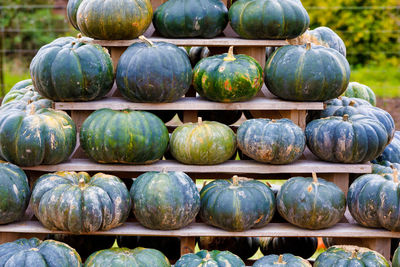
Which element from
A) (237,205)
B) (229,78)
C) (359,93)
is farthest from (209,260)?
(359,93)

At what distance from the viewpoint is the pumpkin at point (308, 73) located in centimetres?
418

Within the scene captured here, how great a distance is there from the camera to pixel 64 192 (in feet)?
12.2

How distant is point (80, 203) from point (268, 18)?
1839 mm

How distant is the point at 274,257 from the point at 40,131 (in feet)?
5.64

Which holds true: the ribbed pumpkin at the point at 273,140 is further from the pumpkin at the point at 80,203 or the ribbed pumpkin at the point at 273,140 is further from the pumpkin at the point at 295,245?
the pumpkin at the point at 80,203

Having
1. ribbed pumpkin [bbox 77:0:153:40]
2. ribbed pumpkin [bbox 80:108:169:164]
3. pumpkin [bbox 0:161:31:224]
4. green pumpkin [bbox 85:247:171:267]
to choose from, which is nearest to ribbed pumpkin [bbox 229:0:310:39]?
ribbed pumpkin [bbox 77:0:153:40]

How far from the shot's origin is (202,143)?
4059 millimetres

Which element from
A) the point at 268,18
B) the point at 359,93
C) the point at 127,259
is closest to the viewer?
the point at 127,259

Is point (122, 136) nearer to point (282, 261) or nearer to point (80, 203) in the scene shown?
point (80, 203)

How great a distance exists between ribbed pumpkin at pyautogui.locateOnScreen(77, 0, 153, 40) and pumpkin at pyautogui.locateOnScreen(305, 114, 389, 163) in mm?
1453

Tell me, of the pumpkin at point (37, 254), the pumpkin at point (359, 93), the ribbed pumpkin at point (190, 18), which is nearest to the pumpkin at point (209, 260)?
the pumpkin at point (37, 254)

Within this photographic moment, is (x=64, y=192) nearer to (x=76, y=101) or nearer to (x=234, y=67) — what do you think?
(x=76, y=101)

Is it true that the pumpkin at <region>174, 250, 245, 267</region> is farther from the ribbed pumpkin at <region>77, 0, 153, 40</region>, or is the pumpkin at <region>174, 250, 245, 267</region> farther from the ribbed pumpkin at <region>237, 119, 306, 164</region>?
the ribbed pumpkin at <region>77, 0, 153, 40</region>

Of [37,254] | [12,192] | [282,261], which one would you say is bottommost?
[282,261]
